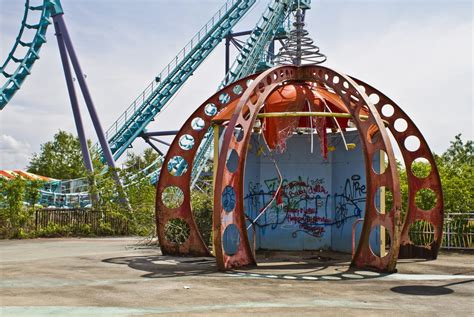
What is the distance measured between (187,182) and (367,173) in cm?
444

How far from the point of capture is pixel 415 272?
445 inches

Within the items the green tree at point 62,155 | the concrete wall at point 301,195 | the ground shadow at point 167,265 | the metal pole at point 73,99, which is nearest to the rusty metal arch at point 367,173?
the ground shadow at point 167,265

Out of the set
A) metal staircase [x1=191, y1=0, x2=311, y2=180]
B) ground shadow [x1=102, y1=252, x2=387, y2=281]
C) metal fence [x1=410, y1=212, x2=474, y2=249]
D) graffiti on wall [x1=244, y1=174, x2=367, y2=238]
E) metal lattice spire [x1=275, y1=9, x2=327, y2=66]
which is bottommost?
ground shadow [x1=102, y1=252, x2=387, y2=281]

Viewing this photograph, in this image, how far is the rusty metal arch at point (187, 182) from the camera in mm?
13516

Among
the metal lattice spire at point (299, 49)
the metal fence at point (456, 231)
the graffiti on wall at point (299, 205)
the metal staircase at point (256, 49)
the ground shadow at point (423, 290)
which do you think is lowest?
the ground shadow at point (423, 290)

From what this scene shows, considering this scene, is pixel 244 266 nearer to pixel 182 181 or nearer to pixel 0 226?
pixel 182 181

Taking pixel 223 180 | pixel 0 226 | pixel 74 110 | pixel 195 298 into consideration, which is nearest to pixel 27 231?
pixel 0 226

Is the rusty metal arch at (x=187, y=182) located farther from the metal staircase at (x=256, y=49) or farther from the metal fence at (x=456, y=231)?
the metal staircase at (x=256, y=49)

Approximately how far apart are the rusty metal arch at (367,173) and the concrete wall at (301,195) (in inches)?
117

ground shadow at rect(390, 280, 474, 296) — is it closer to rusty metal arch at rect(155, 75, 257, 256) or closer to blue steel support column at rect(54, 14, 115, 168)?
rusty metal arch at rect(155, 75, 257, 256)

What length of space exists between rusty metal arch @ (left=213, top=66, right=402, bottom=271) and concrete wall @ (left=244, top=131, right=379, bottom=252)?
9.75 ft

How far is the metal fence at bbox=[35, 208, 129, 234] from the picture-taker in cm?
2122

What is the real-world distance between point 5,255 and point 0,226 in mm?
A: 6884

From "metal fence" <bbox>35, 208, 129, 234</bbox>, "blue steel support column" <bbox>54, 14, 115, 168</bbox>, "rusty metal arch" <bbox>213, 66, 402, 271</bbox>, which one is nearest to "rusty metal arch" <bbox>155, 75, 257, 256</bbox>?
"rusty metal arch" <bbox>213, 66, 402, 271</bbox>
